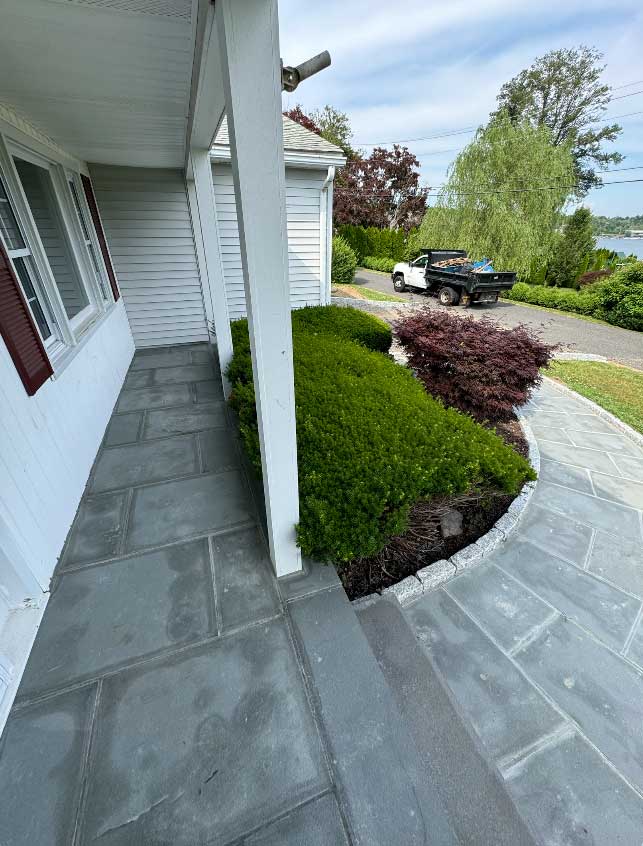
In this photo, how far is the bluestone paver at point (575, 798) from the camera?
4.49 feet

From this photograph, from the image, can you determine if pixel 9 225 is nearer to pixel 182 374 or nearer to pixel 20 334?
pixel 20 334

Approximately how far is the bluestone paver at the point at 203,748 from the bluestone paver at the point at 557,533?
7.17ft

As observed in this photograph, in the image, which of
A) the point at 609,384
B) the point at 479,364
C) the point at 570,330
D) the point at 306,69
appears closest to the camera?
the point at 306,69

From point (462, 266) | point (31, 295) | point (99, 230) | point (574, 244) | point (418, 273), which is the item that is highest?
point (99, 230)

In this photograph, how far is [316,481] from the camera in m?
2.08

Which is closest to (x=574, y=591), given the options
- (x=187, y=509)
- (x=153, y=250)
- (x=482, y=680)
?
(x=482, y=680)

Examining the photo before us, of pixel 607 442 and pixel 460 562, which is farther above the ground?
pixel 460 562

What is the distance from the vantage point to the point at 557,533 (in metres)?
2.84

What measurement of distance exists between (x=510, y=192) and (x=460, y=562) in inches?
670

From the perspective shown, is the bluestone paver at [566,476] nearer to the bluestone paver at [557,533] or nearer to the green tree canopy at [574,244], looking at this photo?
the bluestone paver at [557,533]

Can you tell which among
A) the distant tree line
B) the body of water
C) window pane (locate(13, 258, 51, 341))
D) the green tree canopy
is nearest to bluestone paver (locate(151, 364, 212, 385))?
window pane (locate(13, 258, 51, 341))

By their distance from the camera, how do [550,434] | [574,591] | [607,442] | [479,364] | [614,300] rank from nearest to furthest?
[574,591] < [479,364] < [607,442] < [550,434] < [614,300]

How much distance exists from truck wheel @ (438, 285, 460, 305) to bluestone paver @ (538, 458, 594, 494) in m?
9.61

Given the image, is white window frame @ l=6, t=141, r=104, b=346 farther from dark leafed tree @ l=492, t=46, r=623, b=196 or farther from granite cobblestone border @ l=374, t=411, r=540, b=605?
dark leafed tree @ l=492, t=46, r=623, b=196
